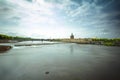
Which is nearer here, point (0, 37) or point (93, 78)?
point (93, 78)

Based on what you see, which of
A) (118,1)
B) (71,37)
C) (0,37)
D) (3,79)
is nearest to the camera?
(3,79)

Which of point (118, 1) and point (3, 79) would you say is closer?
point (3, 79)

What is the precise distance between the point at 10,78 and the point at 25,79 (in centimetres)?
55

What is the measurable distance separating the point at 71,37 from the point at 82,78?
6152 centimetres

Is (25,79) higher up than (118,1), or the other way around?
(118,1)

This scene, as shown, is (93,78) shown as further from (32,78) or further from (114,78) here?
(32,78)

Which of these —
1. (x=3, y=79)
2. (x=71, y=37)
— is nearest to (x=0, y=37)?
(x=3, y=79)

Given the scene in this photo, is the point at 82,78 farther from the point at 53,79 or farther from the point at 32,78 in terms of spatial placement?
the point at 32,78

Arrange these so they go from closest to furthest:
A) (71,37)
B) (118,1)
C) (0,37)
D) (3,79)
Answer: (3,79) < (118,1) < (0,37) < (71,37)

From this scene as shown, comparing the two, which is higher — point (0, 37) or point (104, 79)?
point (0, 37)

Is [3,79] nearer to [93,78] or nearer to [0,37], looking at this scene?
[93,78]

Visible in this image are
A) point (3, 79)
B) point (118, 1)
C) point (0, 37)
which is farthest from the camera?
point (0, 37)

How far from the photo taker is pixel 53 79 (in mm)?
3883

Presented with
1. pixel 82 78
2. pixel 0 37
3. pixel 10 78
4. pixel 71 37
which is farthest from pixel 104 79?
pixel 71 37
